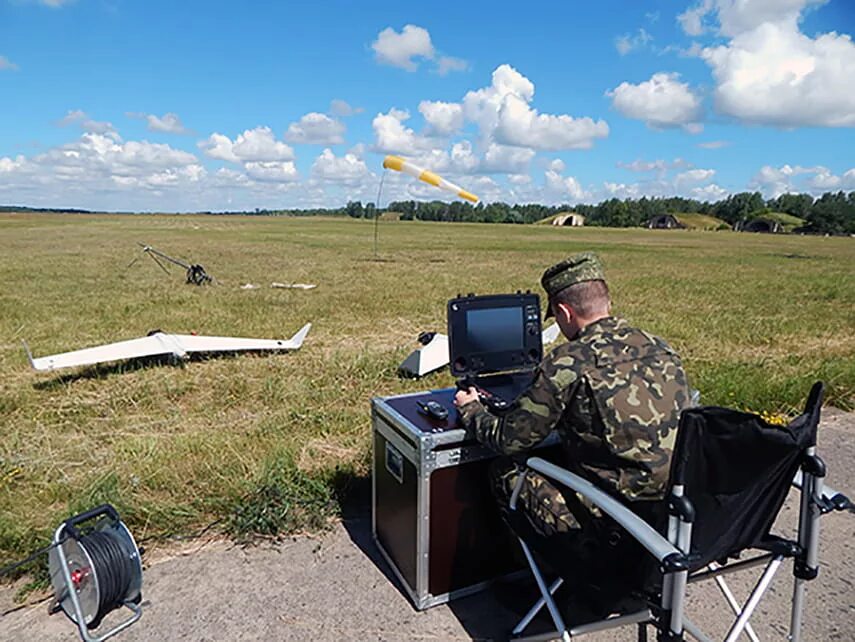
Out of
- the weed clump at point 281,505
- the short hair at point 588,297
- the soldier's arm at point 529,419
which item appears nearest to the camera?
the soldier's arm at point 529,419

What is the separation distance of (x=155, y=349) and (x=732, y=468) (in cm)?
606

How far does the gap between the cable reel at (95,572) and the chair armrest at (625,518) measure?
173 centimetres

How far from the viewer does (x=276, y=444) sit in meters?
4.00

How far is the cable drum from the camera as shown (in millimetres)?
2354

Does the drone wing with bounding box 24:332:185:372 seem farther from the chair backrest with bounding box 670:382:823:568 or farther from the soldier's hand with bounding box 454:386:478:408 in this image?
the chair backrest with bounding box 670:382:823:568

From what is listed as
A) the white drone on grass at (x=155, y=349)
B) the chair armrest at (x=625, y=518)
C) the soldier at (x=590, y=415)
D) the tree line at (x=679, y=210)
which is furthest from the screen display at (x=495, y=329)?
the tree line at (x=679, y=210)

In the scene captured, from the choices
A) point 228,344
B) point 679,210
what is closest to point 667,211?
point 679,210

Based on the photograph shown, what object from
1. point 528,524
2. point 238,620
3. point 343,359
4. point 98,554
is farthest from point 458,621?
point 343,359

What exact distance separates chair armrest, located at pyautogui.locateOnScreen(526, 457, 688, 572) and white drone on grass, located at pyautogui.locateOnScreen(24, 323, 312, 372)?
5.35 m

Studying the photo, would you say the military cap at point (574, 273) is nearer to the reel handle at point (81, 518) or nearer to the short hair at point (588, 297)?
the short hair at point (588, 297)

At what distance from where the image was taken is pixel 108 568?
2.38 meters

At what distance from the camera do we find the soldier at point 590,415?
6.53 feet

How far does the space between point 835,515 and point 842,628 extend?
3.86 feet

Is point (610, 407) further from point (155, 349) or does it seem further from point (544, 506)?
point (155, 349)
